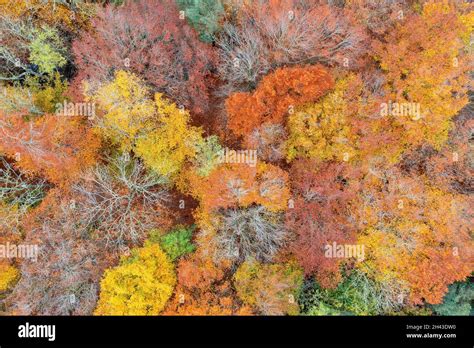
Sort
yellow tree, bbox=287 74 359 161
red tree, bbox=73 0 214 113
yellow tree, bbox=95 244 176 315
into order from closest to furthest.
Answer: yellow tree, bbox=95 244 176 315 → yellow tree, bbox=287 74 359 161 → red tree, bbox=73 0 214 113

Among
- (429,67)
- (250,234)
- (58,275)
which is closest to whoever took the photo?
(429,67)

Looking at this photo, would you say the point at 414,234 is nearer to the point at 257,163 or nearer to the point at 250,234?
the point at 250,234

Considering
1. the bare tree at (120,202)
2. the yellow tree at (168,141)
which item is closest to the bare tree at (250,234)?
the bare tree at (120,202)

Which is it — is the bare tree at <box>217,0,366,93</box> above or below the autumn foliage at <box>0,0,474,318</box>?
above

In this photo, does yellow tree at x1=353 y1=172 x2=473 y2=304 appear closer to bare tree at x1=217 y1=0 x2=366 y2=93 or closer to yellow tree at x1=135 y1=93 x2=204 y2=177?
bare tree at x1=217 y1=0 x2=366 y2=93

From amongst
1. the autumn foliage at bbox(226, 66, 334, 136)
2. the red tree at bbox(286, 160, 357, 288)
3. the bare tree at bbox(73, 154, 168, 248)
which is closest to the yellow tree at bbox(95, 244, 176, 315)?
the bare tree at bbox(73, 154, 168, 248)

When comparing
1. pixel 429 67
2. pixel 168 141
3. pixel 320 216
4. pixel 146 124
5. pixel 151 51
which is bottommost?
pixel 320 216

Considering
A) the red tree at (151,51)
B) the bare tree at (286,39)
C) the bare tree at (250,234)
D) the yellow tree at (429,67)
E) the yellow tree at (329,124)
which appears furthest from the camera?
the red tree at (151,51)

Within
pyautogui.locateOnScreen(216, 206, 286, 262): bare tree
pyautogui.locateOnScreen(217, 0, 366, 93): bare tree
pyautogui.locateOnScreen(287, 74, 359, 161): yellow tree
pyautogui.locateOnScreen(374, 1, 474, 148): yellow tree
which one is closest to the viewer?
pyautogui.locateOnScreen(374, 1, 474, 148): yellow tree

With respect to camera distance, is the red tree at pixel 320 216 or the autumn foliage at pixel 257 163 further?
the red tree at pixel 320 216

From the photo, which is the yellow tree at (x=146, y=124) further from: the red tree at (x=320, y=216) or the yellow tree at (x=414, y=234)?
the yellow tree at (x=414, y=234)

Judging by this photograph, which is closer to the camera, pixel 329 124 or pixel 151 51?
pixel 329 124

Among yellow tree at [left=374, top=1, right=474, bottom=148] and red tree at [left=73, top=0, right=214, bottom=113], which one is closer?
yellow tree at [left=374, top=1, right=474, bottom=148]

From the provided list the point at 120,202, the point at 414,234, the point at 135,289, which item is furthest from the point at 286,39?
the point at 135,289
